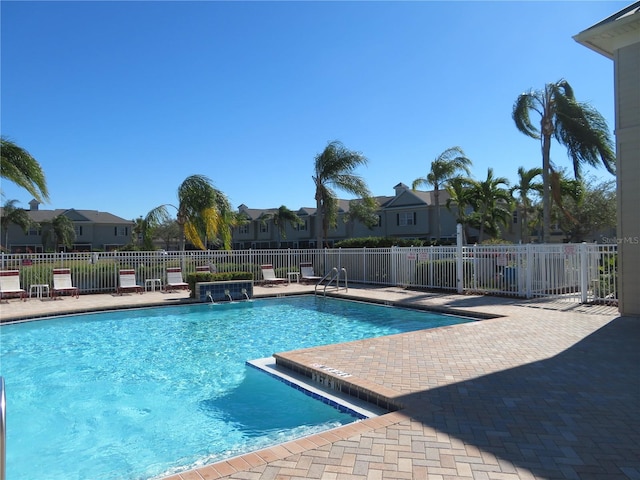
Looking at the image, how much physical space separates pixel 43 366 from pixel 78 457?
163 inches

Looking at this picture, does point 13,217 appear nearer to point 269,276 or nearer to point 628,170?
point 269,276

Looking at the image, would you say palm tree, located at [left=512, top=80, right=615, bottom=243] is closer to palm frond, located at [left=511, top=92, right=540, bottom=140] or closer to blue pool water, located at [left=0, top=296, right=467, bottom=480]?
palm frond, located at [left=511, top=92, right=540, bottom=140]

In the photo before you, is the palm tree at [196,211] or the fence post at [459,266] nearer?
the fence post at [459,266]

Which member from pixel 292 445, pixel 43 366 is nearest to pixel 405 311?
pixel 43 366

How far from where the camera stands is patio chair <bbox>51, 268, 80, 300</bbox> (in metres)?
15.7

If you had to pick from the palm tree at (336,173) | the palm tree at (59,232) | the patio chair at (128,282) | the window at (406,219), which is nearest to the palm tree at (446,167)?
the palm tree at (336,173)

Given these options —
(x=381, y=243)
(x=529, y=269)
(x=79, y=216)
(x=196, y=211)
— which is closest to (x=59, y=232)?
(x=79, y=216)

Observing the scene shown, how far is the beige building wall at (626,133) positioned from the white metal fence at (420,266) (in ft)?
5.86

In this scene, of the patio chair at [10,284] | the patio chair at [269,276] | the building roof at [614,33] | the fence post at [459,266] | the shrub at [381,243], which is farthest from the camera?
the shrub at [381,243]

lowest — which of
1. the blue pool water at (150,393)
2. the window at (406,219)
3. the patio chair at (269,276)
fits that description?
the blue pool water at (150,393)

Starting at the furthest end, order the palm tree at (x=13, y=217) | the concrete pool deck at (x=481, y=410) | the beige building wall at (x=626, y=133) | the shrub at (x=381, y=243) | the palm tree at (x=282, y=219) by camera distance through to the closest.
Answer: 1. the palm tree at (x=282, y=219)
2. the palm tree at (x=13, y=217)
3. the shrub at (x=381, y=243)
4. the beige building wall at (x=626, y=133)
5. the concrete pool deck at (x=481, y=410)

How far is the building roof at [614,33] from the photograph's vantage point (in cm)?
915

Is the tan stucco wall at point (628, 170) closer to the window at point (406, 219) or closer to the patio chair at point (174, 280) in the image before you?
the patio chair at point (174, 280)

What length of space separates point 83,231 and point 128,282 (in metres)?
40.3
